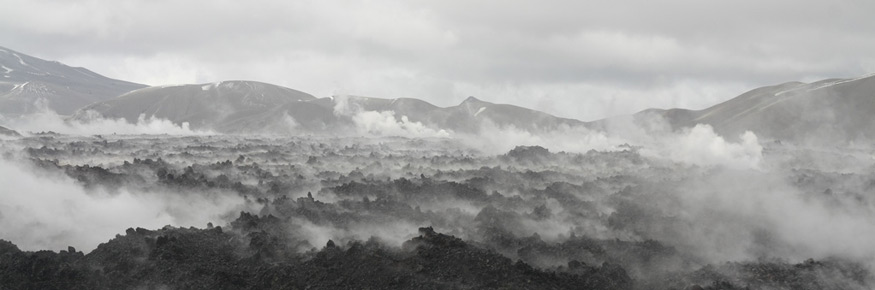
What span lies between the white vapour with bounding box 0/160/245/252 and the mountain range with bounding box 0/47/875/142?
3835 inches

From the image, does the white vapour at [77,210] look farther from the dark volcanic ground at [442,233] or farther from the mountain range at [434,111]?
the mountain range at [434,111]

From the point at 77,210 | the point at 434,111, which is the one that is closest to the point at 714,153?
the point at 77,210

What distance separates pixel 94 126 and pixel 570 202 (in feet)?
400

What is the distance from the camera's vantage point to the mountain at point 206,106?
476ft

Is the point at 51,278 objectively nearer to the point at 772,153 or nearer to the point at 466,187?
the point at 466,187

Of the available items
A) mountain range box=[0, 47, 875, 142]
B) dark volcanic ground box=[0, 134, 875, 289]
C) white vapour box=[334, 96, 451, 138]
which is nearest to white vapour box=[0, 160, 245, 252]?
dark volcanic ground box=[0, 134, 875, 289]

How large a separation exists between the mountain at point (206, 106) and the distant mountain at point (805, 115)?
90.0m

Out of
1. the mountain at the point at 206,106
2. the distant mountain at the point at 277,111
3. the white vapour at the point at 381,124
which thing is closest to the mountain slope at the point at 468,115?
the distant mountain at the point at 277,111

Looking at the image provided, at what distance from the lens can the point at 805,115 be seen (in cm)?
11531

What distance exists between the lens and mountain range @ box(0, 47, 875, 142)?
10869cm

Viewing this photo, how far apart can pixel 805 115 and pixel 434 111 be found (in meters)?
Answer: 78.1

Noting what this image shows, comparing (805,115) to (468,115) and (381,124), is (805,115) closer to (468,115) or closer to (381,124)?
(468,115)

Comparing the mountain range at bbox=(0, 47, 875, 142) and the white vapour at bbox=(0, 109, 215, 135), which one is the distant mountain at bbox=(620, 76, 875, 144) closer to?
the mountain range at bbox=(0, 47, 875, 142)

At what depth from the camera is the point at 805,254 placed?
24688 mm
